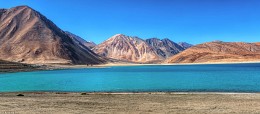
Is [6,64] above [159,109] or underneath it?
above

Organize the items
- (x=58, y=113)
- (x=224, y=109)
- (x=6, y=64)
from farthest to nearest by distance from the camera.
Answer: (x=6, y=64) < (x=224, y=109) < (x=58, y=113)

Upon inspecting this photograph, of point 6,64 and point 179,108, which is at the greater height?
point 6,64

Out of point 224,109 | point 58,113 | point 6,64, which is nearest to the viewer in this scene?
point 58,113

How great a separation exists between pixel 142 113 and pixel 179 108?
4002 millimetres

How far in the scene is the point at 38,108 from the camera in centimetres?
2667

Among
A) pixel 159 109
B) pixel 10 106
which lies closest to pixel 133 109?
pixel 159 109

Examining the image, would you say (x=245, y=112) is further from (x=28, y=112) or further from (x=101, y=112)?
(x=28, y=112)

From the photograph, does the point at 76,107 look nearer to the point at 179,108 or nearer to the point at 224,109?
the point at 179,108

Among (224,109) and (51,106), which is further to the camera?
(51,106)

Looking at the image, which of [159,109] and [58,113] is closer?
[58,113]

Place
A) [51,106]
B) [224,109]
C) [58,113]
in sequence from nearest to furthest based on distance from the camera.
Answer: [58,113] < [224,109] < [51,106]

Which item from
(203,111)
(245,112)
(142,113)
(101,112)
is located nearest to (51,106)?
(101,112)

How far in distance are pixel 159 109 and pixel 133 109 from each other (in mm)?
1999

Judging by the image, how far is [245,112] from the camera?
24.3m
